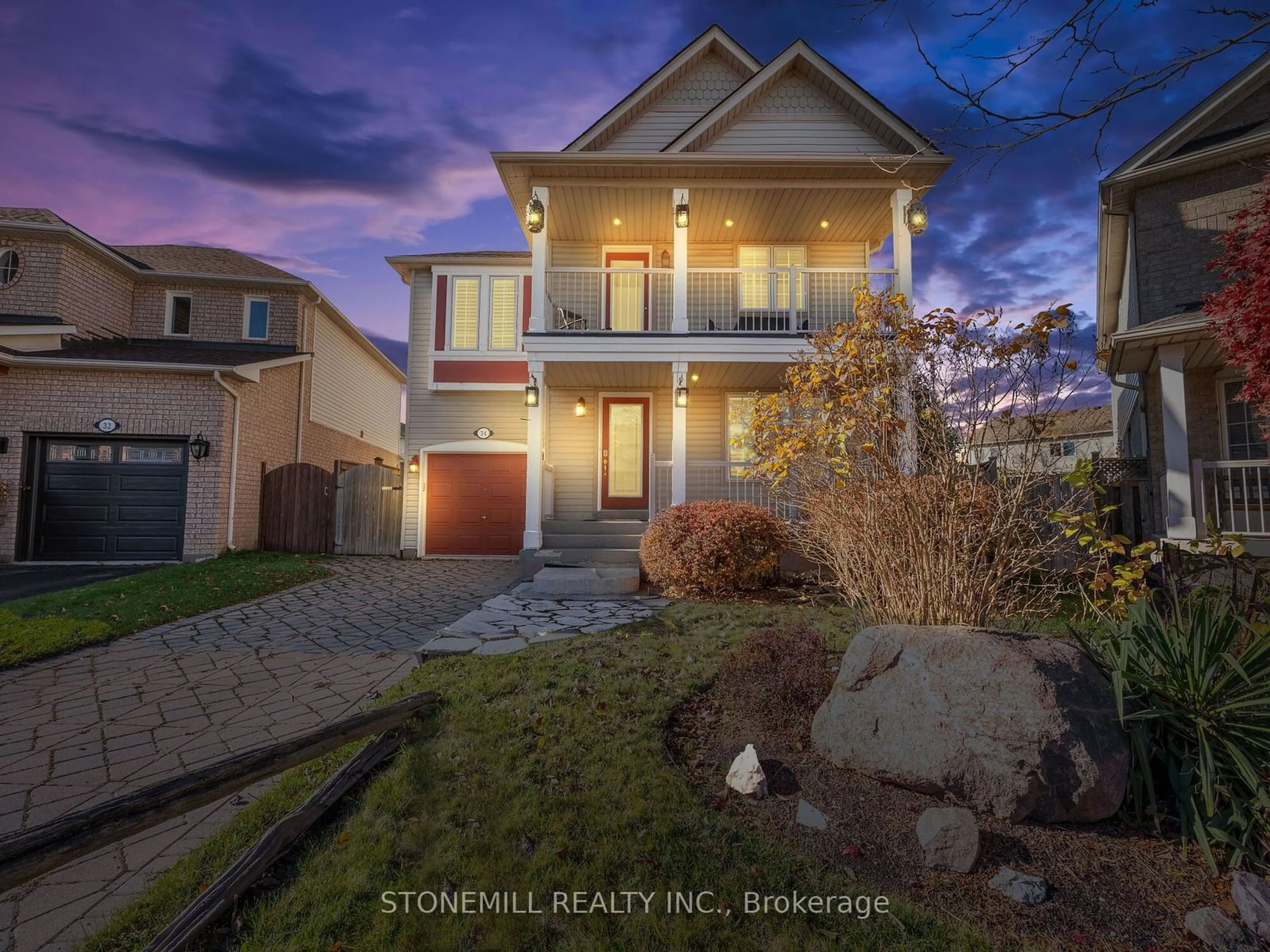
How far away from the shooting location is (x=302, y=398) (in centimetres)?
1398

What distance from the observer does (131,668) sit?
4641 millimetres

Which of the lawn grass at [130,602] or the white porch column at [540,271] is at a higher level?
the white porch column at [540,271]

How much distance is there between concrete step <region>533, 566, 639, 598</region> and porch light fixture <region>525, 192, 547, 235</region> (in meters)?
5.63

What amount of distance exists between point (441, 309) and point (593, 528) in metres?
6.15

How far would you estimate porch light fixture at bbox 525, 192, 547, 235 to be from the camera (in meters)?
9.22

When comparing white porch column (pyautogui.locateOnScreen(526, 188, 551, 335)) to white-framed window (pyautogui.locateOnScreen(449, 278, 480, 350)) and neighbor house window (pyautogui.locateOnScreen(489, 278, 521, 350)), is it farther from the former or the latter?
white-framed window (pyautogui.locateOnScreen(449, 278, 480, 350))

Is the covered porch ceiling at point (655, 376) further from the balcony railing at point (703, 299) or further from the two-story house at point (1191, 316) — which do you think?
the two-story house at point (1191, 316)

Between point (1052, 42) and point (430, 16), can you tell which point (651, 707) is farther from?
point (430, 16)

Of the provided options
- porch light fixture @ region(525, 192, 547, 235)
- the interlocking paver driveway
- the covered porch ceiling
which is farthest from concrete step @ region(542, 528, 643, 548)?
porch light fixture @ region(525, 192, 547, 235)

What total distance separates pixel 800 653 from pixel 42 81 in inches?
601

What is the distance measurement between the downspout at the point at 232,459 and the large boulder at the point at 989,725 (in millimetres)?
11840

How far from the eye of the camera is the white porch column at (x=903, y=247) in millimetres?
9234

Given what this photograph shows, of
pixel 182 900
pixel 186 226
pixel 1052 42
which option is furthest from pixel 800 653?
pixel 186 226

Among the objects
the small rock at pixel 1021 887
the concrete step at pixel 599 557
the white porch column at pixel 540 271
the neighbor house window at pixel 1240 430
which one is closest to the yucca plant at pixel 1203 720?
the small rock at pixel 1021 887
